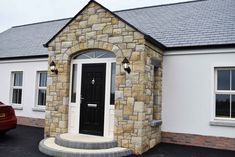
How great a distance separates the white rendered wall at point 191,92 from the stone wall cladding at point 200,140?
5.4 inches

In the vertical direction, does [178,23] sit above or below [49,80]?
above

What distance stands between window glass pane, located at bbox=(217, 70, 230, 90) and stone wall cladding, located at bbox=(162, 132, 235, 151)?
1734 millimetres

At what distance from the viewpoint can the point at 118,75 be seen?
8305mm

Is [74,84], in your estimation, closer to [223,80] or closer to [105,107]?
[105,107]

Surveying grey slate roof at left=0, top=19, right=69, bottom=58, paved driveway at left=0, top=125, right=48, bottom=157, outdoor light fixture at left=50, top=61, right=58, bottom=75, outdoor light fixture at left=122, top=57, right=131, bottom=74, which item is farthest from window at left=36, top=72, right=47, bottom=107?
outdoor light fixture at left=122, top=57, right=131, bottom=74

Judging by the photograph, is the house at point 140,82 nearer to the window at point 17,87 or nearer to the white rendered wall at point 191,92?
the white rendered wall at point 191,92

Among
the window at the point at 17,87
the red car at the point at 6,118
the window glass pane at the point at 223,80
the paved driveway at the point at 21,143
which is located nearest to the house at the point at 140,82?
the window glass pane at the point at 223,80

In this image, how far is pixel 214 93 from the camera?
900 centimetres

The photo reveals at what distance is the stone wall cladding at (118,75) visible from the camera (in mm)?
7934

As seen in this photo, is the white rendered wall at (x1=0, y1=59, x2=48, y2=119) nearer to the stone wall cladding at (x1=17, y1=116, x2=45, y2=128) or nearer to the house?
the stone wall cladding at (x1=17, y1=116, x2=45, y2=128)

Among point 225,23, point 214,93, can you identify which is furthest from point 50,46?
point 225,23

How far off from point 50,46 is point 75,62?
1248mm

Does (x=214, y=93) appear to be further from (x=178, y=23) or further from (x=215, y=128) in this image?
(x=178, y=23)

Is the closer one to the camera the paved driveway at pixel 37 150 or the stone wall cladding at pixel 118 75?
the paved driveway at pixel 37 150
